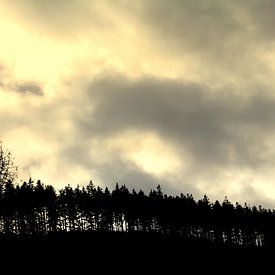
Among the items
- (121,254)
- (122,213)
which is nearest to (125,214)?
(122,213)

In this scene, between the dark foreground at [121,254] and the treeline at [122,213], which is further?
the treeline at [122,213]

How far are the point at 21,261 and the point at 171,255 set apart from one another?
2691 cm

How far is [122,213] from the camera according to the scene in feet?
461

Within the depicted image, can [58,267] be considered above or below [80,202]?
below

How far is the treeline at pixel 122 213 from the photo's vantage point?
127 metres

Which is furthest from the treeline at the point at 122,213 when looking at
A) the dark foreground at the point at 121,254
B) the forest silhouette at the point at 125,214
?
the dark foreground at the point at 121,254

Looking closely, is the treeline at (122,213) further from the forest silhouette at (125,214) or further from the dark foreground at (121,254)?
the dark foreground at (121,254)

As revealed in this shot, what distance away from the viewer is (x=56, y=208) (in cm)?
13188

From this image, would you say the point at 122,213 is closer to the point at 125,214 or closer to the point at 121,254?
the point at 125,214

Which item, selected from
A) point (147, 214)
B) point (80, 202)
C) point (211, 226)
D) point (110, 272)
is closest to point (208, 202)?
point (211, 226)

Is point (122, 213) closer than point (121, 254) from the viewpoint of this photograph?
No

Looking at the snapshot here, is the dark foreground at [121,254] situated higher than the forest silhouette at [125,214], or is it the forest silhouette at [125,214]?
the forest silhouette at [125,214]

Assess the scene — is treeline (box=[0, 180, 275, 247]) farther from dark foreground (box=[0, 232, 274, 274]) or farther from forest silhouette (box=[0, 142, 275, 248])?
dark foreground (box=[0, 232, 274, 274])

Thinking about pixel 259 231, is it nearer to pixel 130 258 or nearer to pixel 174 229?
pixel 174 229
